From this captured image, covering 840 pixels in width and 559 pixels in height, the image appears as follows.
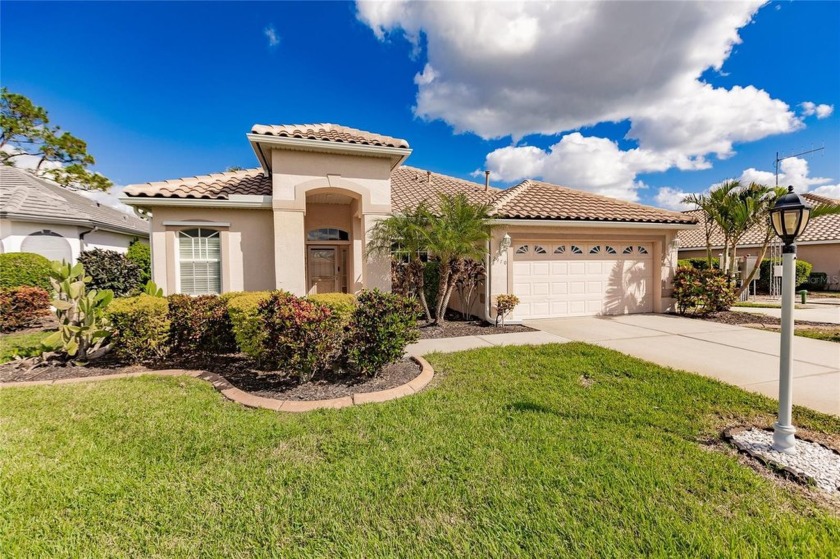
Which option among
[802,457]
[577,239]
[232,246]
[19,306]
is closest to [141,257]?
[19,306]

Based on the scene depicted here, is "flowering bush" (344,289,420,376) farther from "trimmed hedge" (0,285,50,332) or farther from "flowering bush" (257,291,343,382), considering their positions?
"trimmed hedge" (0,285,50,332)

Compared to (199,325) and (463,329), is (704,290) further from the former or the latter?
(199,325)

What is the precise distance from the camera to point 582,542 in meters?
2.39

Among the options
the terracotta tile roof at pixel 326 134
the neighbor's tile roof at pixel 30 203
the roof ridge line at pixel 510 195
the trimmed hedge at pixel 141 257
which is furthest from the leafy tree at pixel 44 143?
the roof ridge line at pixel 510 195

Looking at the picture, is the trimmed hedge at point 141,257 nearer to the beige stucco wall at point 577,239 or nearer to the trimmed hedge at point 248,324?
the trimmed hedge at point 248,324

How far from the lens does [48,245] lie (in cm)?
1408

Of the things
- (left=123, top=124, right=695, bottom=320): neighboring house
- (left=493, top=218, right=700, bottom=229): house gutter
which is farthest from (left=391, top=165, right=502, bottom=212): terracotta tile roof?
(left=493, top=218, right=700, bottom=229): house gutter

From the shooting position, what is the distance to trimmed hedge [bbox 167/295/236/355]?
22.0ft

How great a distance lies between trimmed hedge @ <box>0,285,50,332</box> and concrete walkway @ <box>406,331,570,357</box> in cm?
1141

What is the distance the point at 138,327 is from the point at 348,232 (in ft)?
23.6

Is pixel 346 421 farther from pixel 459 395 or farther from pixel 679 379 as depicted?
pixel 679 379

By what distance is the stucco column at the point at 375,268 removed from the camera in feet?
33.4

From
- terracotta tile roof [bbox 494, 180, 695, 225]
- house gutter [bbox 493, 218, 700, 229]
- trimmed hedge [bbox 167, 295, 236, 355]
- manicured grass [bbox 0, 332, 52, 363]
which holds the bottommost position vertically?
manicured grass [bbox 0, 332, 52, 363]

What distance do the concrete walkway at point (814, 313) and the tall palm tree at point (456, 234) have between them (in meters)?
9.61
